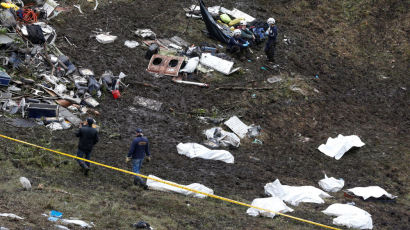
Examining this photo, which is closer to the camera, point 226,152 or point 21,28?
point 226,152

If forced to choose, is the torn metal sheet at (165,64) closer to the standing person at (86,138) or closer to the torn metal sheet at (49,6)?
the torn metal sheet at (49,6)

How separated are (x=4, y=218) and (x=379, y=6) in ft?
69.5

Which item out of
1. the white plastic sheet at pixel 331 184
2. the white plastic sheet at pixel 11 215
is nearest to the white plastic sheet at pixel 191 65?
the white plastic sheet at pixel 331 184

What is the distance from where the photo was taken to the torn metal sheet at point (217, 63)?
19359 mm

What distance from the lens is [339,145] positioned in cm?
1628

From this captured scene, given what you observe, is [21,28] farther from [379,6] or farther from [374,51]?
[379,6]

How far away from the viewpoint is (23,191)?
415 inches

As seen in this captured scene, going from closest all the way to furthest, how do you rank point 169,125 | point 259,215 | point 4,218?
point 4,218 → point 259,215 → point 169,125

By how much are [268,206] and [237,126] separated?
201 inches

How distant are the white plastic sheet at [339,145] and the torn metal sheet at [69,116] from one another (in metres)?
7.25

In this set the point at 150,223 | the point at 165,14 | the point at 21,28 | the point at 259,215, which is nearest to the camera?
the point at 150,223

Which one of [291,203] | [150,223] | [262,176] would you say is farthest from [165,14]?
[150,223]

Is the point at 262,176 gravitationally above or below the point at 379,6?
below

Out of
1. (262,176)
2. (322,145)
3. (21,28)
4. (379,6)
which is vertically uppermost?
(379,6)
